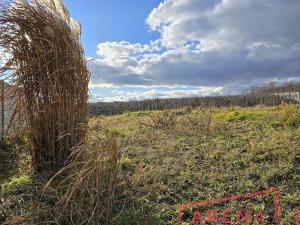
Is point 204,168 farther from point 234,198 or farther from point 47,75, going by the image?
point 47,75

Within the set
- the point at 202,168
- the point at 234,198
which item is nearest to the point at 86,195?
the point at 234,198

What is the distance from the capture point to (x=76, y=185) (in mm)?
3443

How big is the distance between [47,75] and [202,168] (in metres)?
1.93

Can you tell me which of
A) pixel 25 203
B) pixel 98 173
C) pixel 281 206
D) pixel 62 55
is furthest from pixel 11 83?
pixel 281 206

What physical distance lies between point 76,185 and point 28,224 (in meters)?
0.48

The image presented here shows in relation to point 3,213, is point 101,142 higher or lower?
higher

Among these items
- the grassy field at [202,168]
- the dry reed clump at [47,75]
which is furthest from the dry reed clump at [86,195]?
the dry reed clump at [47,75]

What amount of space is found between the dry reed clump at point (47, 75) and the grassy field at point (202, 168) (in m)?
0.36

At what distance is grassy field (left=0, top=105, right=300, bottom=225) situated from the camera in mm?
3850

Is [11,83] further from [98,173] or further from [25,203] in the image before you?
[98,173]

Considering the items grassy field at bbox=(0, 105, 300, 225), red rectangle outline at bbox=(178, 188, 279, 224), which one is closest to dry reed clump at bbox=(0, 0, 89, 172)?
grassy field at bbox=(0, 105, 300, 225)

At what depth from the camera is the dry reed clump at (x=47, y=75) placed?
4.68 m

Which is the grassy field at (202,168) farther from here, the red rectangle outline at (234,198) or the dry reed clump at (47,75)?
the dry reed clump at (47,75)

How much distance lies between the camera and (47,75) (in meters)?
4.71
